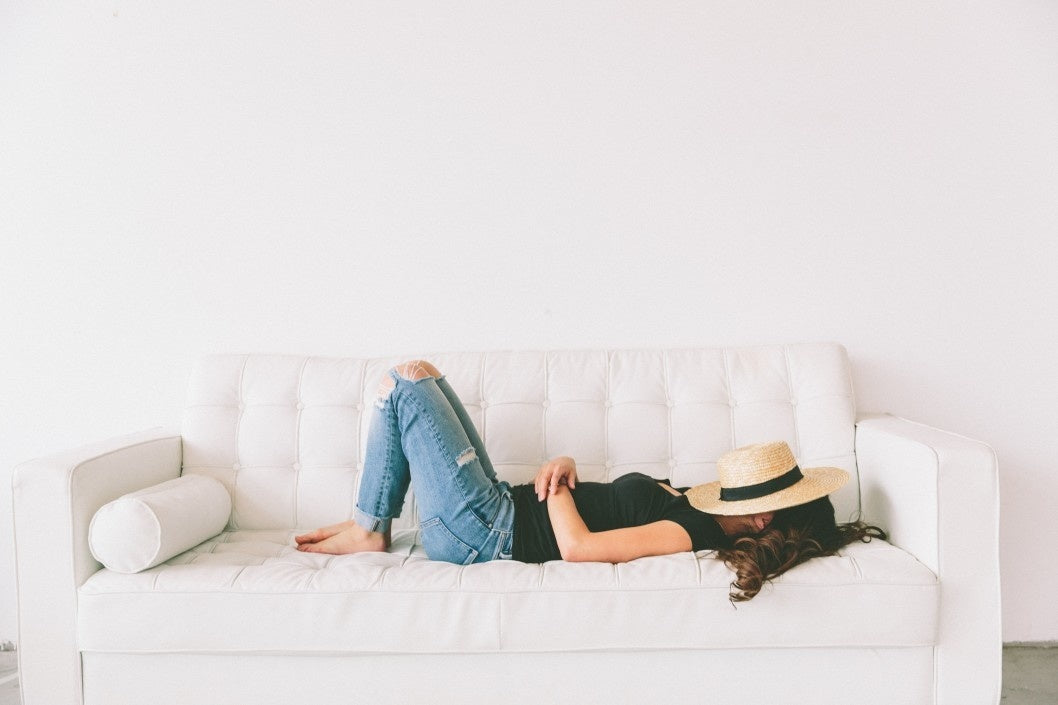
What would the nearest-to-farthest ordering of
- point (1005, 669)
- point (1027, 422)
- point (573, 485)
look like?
point (573, 485) < point (1005, 669) < point (1027, 422)

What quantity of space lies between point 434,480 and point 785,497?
81 centimetres

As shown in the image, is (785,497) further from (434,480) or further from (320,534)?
(320,534)

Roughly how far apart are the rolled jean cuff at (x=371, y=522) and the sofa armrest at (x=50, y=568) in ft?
1.97

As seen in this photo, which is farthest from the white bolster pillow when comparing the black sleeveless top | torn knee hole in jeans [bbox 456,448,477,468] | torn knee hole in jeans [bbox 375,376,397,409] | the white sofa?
the black sleeveless top

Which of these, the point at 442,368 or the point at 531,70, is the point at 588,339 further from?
the point at 531,70

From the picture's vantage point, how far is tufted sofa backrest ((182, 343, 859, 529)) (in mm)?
2053

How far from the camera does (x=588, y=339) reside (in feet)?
7.70

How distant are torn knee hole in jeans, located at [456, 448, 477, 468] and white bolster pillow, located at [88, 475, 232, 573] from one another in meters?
0.67

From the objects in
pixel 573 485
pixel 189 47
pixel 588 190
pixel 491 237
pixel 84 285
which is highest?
pixel 189 47

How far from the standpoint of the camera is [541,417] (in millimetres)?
2100

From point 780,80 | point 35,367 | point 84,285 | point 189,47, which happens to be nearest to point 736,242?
point 780,80

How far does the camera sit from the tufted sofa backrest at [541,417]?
80.8 inches

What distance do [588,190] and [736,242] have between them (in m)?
0.51

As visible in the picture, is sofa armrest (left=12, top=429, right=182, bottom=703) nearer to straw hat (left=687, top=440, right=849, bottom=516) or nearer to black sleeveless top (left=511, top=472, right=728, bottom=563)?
black sleeveless top (left=511, top=472, right=728, bottom=563)
